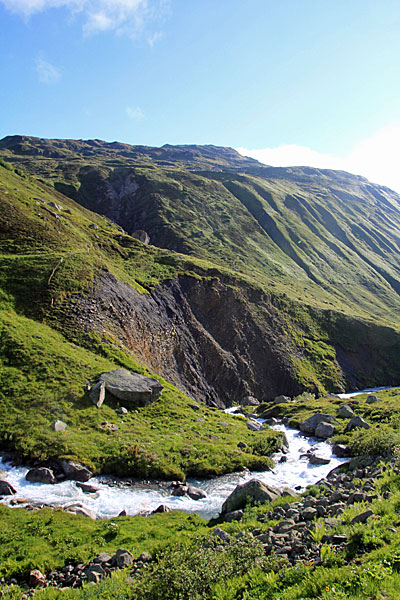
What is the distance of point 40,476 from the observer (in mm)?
23938

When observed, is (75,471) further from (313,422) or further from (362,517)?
(313,422)

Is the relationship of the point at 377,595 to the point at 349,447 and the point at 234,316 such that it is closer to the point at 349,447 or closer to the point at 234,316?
the point at 349,447

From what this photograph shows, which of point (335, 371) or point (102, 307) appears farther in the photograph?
point (335, 371)

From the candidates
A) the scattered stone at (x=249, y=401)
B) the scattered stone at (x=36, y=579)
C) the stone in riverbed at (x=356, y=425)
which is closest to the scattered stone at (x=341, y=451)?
the stone in riverbed at (x=356, y=425)

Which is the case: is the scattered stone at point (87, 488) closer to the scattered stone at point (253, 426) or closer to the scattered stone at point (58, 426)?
the scattered stone at point (58, 426)

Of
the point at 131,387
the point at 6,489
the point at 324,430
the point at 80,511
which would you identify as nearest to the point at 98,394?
the point at 131,387

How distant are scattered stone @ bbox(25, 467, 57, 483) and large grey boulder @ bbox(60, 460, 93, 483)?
1.03 meters

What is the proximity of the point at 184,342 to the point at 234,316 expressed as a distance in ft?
62.2

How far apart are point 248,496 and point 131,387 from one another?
63.4 feet

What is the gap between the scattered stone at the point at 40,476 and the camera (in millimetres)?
23781

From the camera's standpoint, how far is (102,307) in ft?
168

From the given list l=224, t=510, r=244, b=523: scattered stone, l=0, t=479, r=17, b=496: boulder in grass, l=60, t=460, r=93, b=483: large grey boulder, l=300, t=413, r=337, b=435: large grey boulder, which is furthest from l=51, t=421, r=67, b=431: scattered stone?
l=300, t=413, r=337, b=435: large grey boulder

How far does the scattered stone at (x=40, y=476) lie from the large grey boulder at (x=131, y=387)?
1173 cm

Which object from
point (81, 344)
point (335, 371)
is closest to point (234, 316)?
point (335, 371)
